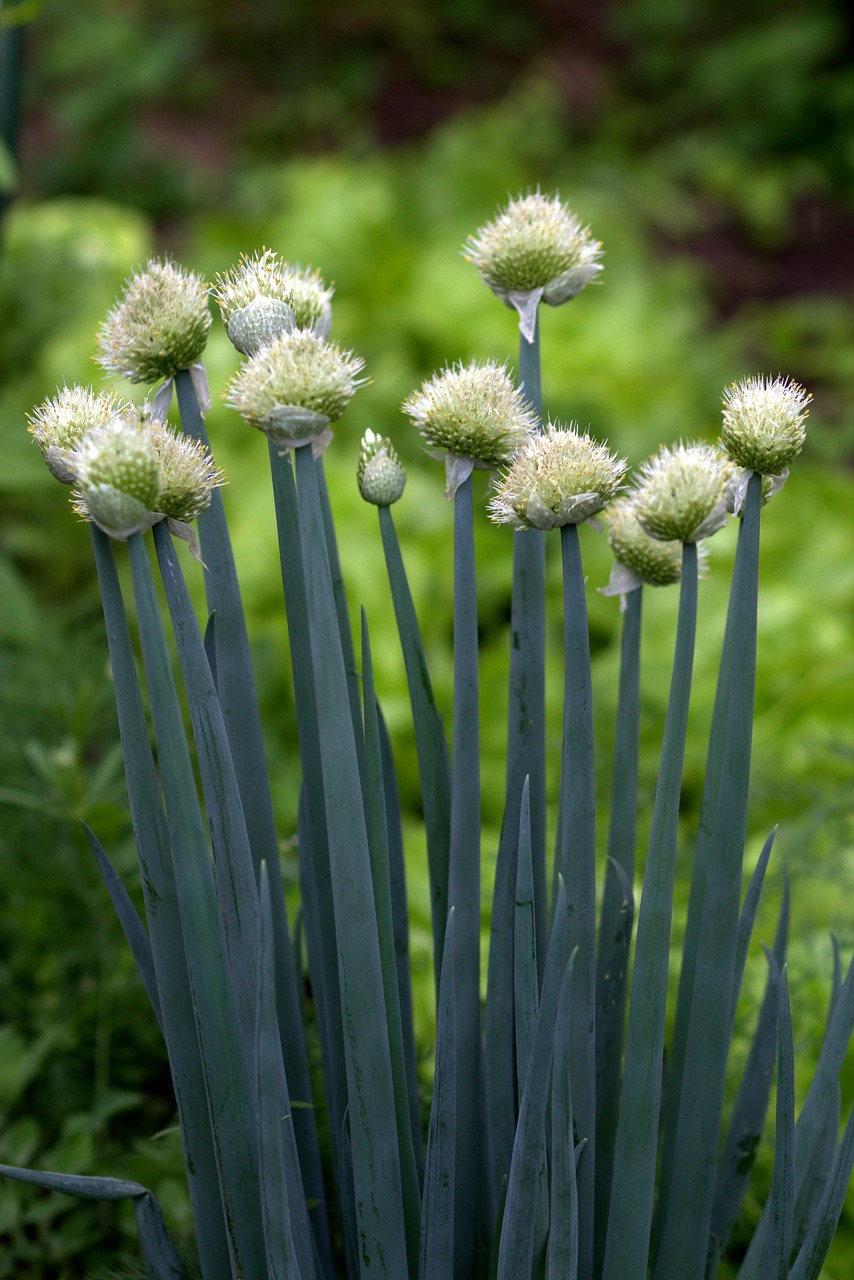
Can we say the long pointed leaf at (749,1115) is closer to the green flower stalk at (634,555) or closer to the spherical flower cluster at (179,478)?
the green flower stalk at (634,555)

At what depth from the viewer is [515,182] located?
10.3 ft

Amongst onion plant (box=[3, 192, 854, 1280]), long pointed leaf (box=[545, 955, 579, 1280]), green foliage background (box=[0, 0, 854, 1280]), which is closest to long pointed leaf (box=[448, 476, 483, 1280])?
onion plant (box=[3, 192, 854, 1280])

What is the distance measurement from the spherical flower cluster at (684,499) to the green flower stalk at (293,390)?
14cm

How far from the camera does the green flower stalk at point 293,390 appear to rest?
1.58 ft

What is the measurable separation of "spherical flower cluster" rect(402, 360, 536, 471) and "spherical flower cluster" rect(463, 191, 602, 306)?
0.25 feet

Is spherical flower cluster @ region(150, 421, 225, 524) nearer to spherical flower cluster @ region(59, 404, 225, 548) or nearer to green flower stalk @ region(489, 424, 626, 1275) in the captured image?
spherical flower cluster @ region(59, 404, 225, 548)

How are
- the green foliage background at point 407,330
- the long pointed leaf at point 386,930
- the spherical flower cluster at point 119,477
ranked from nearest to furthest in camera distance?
the spherical flower cluster at point 119,477 → the long pointed leaf at point 386,930 → the green foliage background at point 407,330

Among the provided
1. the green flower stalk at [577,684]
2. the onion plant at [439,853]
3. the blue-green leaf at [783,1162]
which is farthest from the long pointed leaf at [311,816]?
the blue-green leaf at [783,1162]

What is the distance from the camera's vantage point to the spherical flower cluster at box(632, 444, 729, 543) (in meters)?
0.52

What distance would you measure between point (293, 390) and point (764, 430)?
0.66 ft

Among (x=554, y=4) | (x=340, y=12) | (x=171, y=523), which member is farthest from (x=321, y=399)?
(x=554, y=4)

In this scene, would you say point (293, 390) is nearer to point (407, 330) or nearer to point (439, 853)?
point (439, 853)

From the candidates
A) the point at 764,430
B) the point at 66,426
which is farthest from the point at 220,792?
the point at 764,430

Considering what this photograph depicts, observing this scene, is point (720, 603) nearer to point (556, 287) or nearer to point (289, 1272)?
point (556, 287)
